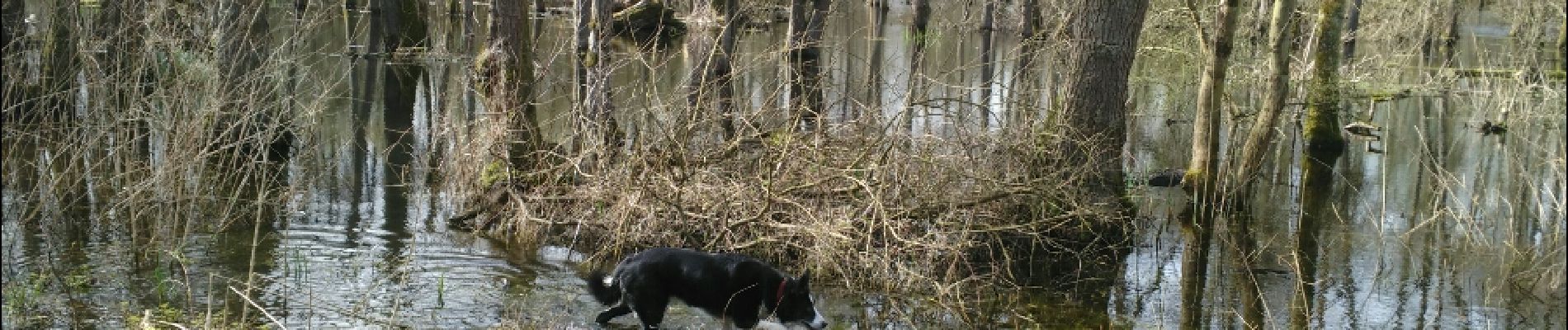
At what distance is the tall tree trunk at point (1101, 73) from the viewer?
47.1 ft

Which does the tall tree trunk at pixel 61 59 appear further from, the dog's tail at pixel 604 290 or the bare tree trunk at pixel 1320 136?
the bare tree trunk at pixel 1320 136

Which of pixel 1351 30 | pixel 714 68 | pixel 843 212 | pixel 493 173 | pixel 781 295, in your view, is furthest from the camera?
pixel 1351 30

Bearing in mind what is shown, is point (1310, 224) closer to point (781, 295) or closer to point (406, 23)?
point (781, 295)

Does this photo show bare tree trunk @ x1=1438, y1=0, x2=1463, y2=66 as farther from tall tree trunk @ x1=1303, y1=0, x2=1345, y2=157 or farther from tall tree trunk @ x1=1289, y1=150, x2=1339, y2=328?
tall tree trunk @ x1=1289, y1=150, x2=1339, y2=328

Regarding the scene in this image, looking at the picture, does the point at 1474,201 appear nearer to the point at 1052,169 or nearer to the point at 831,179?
the point at 1052,169

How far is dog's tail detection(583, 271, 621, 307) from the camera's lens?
9.88m

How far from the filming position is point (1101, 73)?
1442 centimetres

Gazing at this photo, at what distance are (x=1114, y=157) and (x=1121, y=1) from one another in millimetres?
1517

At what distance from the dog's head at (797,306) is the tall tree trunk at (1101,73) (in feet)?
17.6

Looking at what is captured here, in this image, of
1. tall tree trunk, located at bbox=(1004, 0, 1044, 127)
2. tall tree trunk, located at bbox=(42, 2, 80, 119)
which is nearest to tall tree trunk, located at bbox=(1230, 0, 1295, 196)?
tall tree trunk, located at bbox=(1004, 0, 1044, 127)

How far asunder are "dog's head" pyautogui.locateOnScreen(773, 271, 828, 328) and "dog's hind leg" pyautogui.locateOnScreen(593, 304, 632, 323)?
103 cm

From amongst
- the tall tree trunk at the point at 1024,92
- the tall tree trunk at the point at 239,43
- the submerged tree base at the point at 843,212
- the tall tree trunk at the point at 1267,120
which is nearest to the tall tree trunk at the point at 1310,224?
the tall tree trunk at the point at 1267,120

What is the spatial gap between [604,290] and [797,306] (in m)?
1.33

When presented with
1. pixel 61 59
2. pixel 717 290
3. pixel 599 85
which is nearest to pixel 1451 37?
pixel 599 85
